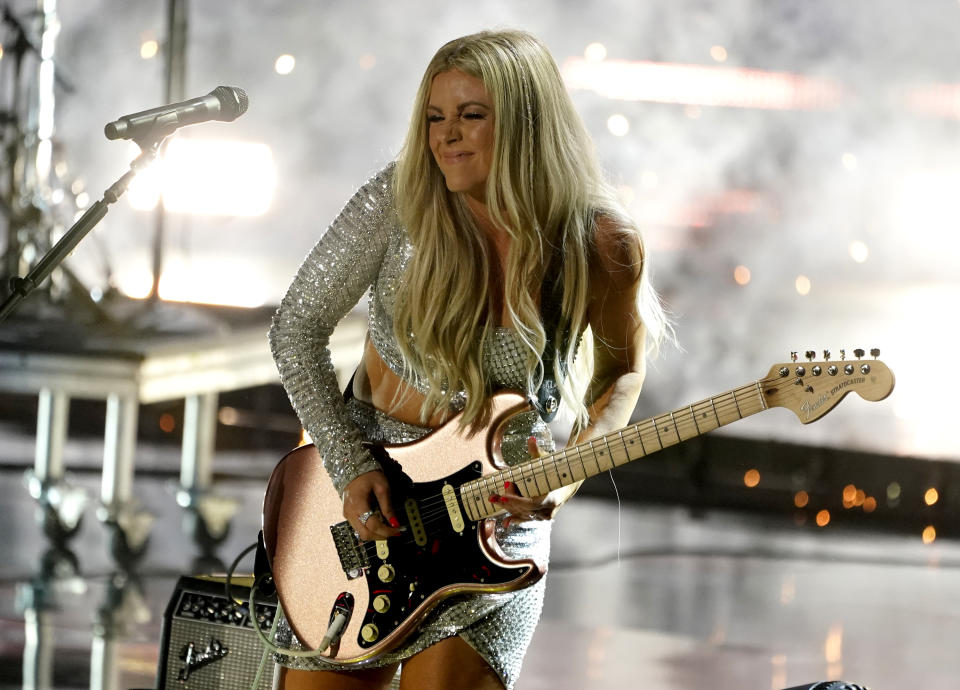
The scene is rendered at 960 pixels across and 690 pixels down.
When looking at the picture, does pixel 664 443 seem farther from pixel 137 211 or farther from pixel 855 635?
pixel 137 211

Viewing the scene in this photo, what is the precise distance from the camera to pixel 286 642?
6.27 ft

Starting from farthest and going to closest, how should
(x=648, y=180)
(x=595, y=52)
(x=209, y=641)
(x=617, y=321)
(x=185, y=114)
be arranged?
1. (x=648, y=180)
2. (x=595, y=52)
3. (x=209, y=641)
4. (x=185, y=114)
5. (x=617, y=321)

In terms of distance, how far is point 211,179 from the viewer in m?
5.47

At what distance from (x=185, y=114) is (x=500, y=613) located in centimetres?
109

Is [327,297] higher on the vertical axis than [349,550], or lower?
higher

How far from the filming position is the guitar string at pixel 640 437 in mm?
1617

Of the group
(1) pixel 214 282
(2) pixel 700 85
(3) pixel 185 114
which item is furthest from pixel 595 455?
(2) pixel 700 85

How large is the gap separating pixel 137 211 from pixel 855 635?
3968 mm

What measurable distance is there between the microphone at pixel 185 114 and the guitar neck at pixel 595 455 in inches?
33.4

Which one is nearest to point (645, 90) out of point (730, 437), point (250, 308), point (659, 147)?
point (659, 147)

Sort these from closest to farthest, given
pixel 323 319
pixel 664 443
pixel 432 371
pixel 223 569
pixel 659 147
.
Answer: pixel 664 443
pixel 432 371
pixel 323 319
pixel 223 569
pixel 659 147

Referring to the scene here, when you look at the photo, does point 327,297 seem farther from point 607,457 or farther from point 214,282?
point 214,282

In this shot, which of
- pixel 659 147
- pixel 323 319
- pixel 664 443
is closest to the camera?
pixel 664 443

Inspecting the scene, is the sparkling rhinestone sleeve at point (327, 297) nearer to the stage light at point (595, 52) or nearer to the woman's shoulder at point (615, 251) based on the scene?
Result: the woman's shoulder at point (615, 251)
